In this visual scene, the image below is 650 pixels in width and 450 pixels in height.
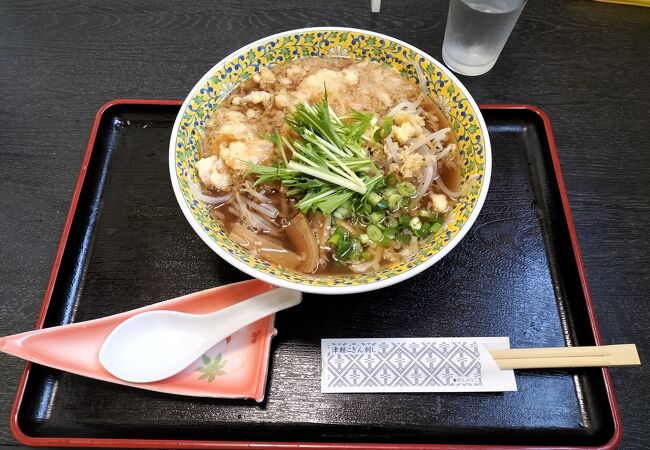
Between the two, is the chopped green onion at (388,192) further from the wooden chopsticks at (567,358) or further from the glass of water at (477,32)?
the glass of water at (477,32)

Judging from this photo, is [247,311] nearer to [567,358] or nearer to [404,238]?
[404,238]

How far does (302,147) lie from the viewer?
5.22 ft

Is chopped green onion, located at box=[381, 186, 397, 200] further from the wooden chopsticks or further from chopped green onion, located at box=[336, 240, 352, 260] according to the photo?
the wooden chopsticks

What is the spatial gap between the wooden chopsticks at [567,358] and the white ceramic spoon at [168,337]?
29.2 inches

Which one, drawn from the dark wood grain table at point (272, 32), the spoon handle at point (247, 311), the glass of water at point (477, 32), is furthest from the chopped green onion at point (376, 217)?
the glass of water at point (477, 32)

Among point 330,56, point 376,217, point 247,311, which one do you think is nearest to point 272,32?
point 330,56

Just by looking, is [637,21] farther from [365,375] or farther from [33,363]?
[33,363]

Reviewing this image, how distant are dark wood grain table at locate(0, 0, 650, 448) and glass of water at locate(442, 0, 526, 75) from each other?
9 centimetres

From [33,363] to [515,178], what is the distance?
75.3 inches

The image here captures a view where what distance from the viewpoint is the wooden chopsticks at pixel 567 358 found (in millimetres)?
1349

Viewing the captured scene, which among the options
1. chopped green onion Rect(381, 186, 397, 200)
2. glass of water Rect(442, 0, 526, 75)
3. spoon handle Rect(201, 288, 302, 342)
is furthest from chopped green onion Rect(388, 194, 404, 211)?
glass of water Rect(442, 0, 526, 75)

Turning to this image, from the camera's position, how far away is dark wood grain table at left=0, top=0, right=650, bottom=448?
→ 5.52ft

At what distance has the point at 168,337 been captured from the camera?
4.78 feet

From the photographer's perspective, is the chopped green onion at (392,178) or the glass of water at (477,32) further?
the glass of water at (477,32)
